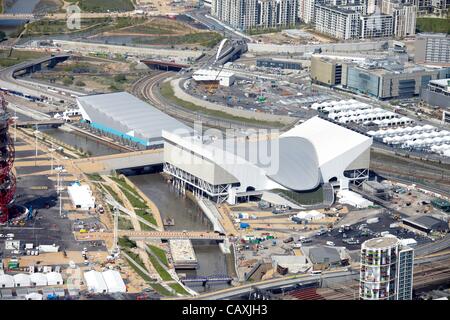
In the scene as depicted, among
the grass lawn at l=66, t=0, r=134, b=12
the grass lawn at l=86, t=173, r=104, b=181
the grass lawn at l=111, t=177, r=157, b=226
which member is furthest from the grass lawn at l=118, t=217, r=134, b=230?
the grass lawn at l=66, t=0, r=134, b=12

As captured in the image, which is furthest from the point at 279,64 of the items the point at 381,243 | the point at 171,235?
the point at 381,243

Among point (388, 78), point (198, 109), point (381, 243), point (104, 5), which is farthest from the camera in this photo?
point (104, 5)

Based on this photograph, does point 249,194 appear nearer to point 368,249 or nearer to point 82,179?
point 82,179

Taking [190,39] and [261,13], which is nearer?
[190,39]

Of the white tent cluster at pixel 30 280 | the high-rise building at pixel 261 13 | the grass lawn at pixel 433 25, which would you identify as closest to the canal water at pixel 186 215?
the white tent cluster at pixel 30 280

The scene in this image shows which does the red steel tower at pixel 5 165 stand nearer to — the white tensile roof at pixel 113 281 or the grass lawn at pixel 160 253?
the grass lawn at pixel 160 253

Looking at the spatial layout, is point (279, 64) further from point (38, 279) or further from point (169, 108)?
point (38, 279)

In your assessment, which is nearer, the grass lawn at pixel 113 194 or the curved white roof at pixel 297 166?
the grass lawn at pixel 113 194
